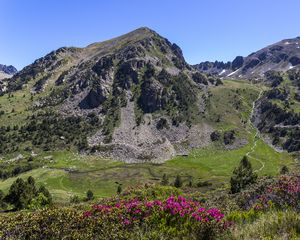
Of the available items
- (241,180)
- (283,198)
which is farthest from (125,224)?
(241,180)

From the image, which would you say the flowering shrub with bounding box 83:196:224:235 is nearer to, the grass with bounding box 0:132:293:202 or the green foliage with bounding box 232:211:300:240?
the green foliage with bounding box 232:211:300:240

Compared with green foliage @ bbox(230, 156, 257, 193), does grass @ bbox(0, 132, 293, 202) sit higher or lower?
lower

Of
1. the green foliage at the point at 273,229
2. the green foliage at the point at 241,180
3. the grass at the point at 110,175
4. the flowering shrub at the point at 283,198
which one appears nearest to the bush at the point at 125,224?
the green foliage at the point at 273,229

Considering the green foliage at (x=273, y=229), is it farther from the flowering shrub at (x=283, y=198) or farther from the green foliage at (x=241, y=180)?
the green foliage at (x=241, y=180)

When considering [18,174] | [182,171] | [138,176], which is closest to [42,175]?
[18,174]

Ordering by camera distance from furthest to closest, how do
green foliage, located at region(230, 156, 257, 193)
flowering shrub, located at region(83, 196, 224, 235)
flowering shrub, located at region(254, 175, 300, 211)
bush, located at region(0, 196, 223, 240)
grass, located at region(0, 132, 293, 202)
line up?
grass, located at region(0, 132, 293, 202)
green foliage, located at region(230, 156, 257, 193)
flowering shrub, located at region(254, 175, 300, 211)
flowering shrub, located at region(83, 196, 224, 235)
bush, located at region(0, 196, 223, 240)

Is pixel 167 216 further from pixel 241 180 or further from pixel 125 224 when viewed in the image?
pixel 241 180

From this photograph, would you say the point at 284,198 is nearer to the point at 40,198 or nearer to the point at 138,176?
the point at 40,198

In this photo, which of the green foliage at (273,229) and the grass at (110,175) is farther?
the grass at (110,175)

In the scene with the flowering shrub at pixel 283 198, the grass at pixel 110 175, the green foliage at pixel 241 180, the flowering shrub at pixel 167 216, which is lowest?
the grass at pixel 110 175

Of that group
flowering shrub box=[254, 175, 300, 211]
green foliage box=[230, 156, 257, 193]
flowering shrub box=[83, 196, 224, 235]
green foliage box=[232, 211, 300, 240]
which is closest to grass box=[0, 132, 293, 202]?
green foliage box=[230, 156, 257, 193]

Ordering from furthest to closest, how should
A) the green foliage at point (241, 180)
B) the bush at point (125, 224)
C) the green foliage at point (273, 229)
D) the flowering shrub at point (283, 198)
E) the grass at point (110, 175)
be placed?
A: the grass at point (110, 175)
the green foliage at point (241, 180)
the flowering shrub at point (283, 198)
the bush at point (125, 224)
the green foliage at point (273, 229)

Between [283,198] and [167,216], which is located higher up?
[167,216]

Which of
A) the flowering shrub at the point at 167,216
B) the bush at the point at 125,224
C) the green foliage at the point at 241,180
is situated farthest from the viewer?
the green foliage at the point at 241,180
